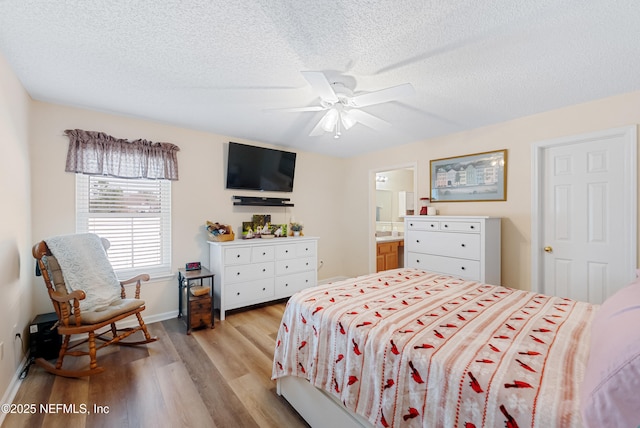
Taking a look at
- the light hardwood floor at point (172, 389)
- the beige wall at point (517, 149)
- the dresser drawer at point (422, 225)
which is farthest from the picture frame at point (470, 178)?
the light hardwood floor at point (172, 389)

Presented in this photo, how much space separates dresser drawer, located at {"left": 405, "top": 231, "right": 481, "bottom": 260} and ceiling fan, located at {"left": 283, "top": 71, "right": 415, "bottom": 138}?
154cm

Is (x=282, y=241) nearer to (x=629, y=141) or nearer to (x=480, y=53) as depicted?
(x=480, y=53)

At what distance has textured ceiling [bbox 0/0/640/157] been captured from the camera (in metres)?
1.42

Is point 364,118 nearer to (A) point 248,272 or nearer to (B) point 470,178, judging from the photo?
(B) point 470,178

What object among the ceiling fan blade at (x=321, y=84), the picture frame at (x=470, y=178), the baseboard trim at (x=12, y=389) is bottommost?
the baseboard trim at (x=12, y=389)

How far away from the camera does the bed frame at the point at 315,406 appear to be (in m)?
1.37

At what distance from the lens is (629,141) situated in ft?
7.64

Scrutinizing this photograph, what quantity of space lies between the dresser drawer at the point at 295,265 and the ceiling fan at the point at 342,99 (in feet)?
6.26

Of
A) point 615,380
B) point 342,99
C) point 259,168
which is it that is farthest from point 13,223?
point 615,380

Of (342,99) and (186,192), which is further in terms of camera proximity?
(186,192)

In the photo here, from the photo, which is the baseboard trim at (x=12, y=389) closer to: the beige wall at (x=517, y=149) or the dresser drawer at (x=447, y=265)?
the dresser drawer at (x=447, y=265)

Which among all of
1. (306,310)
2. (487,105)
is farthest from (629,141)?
(306,310)

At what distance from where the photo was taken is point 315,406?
156 cm

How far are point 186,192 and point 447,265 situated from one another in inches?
132
